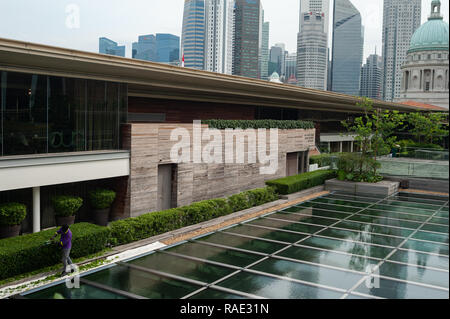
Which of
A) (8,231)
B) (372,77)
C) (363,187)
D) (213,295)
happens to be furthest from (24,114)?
(372,77)

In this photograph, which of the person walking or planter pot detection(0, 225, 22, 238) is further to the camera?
planter pot detection(0, 225, 22, 238)

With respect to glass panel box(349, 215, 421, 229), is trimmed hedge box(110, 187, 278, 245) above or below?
above

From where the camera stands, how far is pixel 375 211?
2158cm

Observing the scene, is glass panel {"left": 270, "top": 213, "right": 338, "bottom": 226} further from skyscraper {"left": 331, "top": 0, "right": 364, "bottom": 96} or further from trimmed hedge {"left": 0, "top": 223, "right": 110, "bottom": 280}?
skyscraper {"left": 331, "top": 0, "right": 364, "bottom": 96}

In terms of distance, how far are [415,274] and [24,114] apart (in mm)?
12654

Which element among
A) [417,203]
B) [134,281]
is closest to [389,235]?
[417,203]

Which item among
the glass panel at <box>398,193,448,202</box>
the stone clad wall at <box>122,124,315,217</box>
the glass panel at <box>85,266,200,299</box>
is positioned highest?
the stone clad wall at <box>122,124,315,217</box>

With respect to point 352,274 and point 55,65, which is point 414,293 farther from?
point 55,65

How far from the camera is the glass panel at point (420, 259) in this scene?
43.5ft

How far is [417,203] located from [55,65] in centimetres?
1877

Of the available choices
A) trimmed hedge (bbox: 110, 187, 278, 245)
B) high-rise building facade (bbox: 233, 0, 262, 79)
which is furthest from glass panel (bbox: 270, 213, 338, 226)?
high-rise building facade (bbox: 233, 0, 262, 79)

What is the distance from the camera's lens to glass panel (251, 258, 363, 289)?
11590 mm

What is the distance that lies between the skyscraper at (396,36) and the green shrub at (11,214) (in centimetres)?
3359

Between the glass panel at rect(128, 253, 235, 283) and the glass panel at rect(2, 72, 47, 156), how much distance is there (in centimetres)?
533
